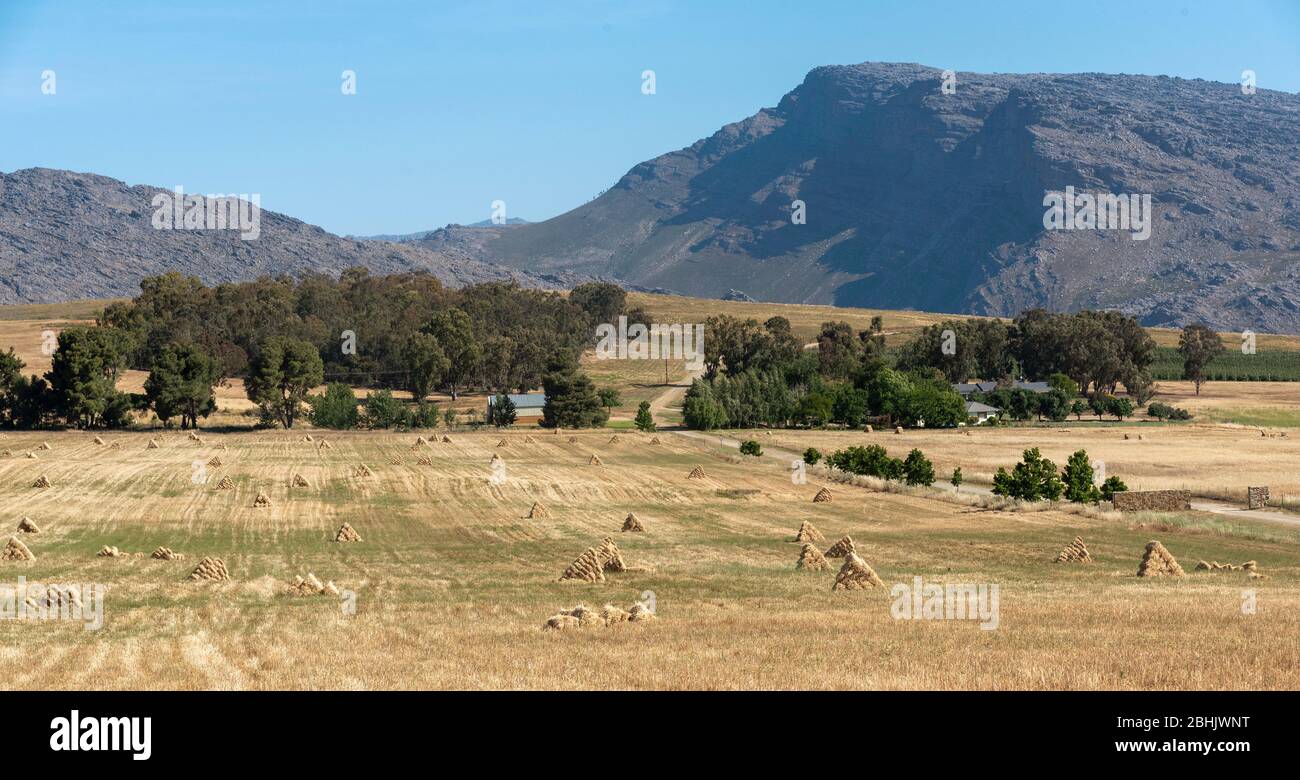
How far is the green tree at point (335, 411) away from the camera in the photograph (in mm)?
123812

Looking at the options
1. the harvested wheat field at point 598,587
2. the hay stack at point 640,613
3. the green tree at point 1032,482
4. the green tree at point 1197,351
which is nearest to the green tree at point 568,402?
the harvested wheat field at point 598,587

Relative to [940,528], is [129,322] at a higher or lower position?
higher

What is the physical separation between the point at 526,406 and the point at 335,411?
24586 millimetres

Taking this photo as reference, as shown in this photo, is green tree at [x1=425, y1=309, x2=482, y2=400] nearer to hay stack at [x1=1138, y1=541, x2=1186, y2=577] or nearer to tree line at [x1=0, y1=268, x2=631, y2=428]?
tree line at [x1=0, y1=268, x2=631, y2=428]

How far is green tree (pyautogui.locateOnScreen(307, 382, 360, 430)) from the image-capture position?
406 ft

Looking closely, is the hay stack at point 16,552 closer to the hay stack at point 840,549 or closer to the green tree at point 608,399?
the hay stack at point 840,549

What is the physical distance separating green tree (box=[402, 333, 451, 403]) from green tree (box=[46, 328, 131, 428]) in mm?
39584

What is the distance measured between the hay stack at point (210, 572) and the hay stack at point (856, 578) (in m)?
18.1
